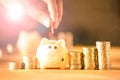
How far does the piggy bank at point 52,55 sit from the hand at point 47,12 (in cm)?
18

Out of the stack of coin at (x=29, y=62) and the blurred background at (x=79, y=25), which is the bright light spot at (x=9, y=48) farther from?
the stack of coin at (x=29, y=62)

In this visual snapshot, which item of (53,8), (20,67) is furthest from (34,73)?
(53,8)

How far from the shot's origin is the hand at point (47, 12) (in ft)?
5.23

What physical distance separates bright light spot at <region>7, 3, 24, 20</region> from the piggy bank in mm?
271

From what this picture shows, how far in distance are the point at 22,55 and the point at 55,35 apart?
0.23 meters

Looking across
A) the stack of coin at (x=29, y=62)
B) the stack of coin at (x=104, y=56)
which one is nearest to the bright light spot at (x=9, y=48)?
the stack of coin at (x=29, y=62)

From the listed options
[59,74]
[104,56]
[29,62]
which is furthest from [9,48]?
[104,56]

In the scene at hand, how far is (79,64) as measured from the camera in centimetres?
138

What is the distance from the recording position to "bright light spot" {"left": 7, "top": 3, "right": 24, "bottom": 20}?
1609 mm

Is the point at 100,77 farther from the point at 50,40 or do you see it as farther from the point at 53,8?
the point at 53,8

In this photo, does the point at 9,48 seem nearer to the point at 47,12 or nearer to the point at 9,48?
the point at 9,48

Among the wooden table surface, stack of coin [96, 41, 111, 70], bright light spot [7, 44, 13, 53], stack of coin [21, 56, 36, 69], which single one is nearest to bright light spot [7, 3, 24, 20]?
bright light spot [7, 44, 13, 53]

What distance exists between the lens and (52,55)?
1.41 metres

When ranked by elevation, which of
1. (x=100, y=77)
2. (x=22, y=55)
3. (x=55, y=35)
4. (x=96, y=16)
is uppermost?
(x=96, y=16)
